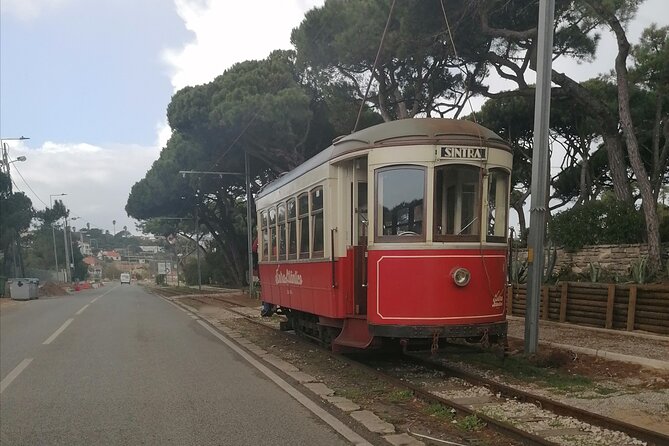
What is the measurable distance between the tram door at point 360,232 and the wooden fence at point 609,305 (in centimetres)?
567

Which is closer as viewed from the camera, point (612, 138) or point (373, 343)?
point (373, 343)

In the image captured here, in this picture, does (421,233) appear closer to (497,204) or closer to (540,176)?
(497,204)

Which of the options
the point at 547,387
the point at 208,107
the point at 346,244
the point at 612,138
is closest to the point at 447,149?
the point at 346,244

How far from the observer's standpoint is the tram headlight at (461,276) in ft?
23.5

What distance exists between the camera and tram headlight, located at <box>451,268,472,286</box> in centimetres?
716

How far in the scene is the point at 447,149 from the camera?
286 inches

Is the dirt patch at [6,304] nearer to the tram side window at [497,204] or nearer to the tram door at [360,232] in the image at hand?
the tram door at [360,232]

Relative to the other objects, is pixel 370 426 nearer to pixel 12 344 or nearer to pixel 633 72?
pixel 12 344

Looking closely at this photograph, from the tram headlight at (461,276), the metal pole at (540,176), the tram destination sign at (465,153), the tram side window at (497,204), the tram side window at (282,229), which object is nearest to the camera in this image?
the tram headlight at (461,276)

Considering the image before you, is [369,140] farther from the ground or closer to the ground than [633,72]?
closer to the ground

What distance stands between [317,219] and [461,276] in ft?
8.65

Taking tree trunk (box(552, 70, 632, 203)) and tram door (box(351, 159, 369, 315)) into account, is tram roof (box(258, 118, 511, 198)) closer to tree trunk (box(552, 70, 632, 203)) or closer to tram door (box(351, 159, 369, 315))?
tram door (box(351, 159, 369, 315))

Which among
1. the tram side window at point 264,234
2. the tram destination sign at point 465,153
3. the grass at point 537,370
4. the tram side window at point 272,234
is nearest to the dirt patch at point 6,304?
the tram side window at point 264,234

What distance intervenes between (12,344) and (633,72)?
1966 centimetres
